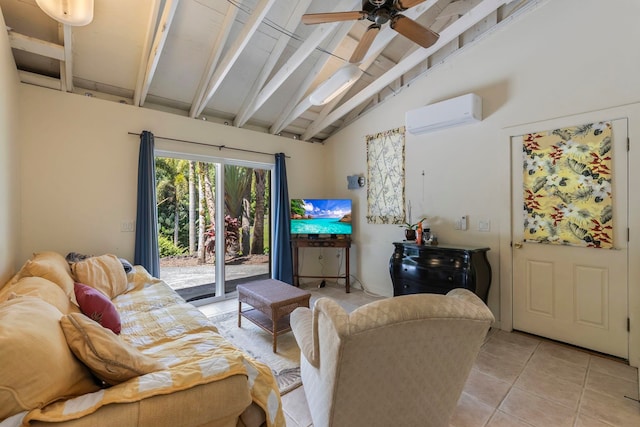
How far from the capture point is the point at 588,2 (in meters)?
2.52

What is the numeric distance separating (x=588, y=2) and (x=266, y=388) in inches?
155

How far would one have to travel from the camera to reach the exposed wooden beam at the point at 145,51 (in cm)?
244

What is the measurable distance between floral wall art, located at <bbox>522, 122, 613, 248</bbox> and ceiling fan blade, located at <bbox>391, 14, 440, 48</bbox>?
1.51m

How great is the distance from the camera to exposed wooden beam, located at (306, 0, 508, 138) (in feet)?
9.00

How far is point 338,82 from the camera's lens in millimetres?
2834

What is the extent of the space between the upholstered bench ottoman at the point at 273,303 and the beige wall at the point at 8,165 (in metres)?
1.81

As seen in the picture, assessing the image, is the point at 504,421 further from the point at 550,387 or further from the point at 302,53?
the point at 302,53

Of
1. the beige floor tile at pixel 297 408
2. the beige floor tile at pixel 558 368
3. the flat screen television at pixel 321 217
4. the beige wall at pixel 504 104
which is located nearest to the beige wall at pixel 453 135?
the beige wall at pixel 504 104

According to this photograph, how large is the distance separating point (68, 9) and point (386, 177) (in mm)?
3556

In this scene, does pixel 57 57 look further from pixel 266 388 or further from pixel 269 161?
pixel 266 388

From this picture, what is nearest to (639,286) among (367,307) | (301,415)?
(367,307)

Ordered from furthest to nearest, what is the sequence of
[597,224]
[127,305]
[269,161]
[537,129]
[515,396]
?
1. [269,161]
2. [537,129]
3. [597,224]
4. [127,305]
5. [515,396]

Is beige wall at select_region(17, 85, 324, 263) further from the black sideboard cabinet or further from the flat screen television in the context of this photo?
the black sideboard cabinet

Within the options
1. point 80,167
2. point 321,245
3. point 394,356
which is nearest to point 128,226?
point 80,167
